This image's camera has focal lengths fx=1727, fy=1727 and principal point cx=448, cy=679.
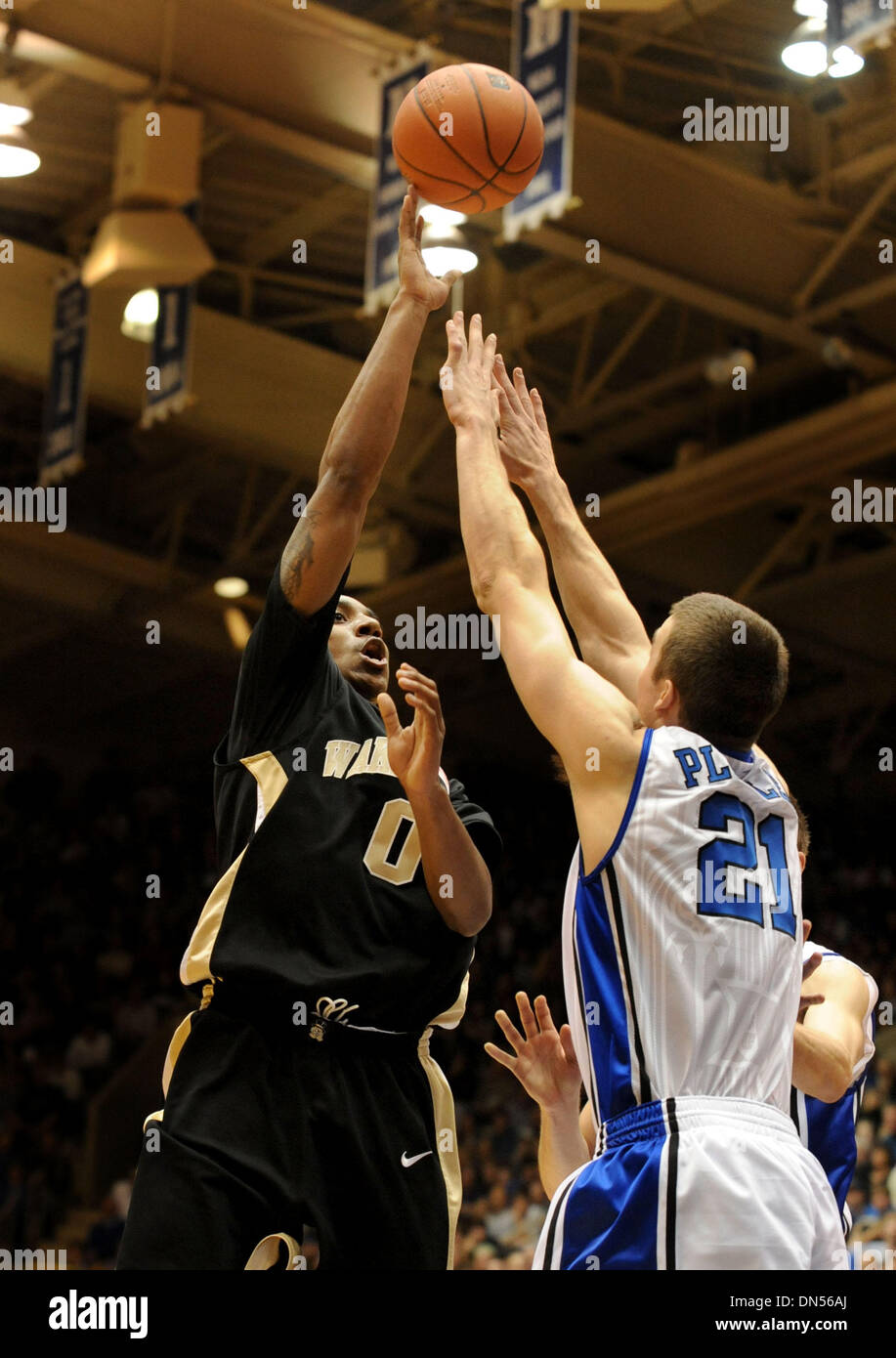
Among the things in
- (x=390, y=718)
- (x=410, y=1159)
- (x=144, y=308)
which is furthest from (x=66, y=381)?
(x=410, y=1159)

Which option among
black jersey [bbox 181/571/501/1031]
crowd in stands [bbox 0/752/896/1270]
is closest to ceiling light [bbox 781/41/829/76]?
black jersey [bbox 181/571/501/1031]

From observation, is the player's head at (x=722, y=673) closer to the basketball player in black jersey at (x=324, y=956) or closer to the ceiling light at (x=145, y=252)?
the basketball player in black jersey at (x=324, y=956)

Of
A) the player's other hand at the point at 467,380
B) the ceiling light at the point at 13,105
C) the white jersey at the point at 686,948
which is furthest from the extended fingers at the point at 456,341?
the ceiling light at the point at 13,105

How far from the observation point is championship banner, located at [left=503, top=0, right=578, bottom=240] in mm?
8070

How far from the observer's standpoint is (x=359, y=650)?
453 cm

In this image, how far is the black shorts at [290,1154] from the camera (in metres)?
3.60

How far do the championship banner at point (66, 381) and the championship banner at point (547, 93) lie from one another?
430 centimetres

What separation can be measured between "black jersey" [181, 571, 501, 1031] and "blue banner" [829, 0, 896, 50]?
4.56 m

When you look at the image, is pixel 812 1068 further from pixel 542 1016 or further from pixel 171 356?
pixel 171 356

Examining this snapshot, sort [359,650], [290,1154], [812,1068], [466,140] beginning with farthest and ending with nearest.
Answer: [466,140] < [359,650] < [290,1154] < [812,1068]

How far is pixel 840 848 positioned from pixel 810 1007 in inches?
534

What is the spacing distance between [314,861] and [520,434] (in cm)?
119

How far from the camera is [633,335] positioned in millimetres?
12672

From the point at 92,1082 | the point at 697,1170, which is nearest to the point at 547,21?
the point at 697,1170
